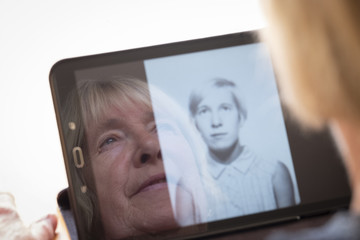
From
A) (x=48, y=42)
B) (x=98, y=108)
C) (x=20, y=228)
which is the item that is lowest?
(x=20, y=228)

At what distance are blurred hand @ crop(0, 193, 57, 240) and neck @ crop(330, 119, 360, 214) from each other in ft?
1.15

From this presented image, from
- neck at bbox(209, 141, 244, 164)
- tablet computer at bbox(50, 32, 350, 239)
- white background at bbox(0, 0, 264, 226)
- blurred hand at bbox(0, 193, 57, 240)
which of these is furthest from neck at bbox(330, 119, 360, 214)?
blurred hand at bbox(0, 193, 57, 240)

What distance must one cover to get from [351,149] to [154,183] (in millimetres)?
220

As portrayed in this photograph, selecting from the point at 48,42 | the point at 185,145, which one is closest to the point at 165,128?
the point at 185,145

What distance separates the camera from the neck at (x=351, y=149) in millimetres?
579

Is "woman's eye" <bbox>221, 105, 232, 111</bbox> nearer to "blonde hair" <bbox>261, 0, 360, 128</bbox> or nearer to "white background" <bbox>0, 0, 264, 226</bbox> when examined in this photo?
"blonde hair" <bbox>261, 0, 360, 128</bbox>

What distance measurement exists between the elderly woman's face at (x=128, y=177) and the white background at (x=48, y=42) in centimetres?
19

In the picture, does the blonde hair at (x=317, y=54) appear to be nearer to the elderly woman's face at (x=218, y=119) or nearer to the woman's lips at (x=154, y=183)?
the elderly woman's face at (x=218, y=119)

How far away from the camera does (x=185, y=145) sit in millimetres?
591

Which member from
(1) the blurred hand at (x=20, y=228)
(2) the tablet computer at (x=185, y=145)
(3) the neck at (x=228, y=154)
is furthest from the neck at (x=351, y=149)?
(1) the blurred hand at (x=20, y=228)

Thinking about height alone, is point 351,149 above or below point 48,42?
below

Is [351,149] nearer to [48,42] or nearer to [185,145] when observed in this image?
[185,145]

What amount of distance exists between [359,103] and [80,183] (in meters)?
0.31

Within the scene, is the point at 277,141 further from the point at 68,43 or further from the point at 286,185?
the point at 68,43
